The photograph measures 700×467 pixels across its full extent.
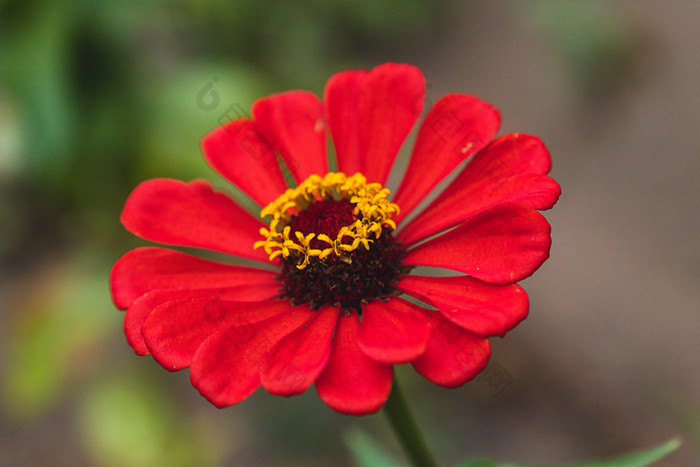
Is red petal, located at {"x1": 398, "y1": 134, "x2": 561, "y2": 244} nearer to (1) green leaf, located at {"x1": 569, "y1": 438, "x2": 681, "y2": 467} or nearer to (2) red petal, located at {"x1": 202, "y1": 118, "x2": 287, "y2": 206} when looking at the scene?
(2) red petal, located at {"x1": 202, "y1": 118, "x2": 287, "y2": 206}

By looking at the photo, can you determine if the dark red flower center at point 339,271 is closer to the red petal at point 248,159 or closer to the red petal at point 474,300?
the red petal at point 474,300

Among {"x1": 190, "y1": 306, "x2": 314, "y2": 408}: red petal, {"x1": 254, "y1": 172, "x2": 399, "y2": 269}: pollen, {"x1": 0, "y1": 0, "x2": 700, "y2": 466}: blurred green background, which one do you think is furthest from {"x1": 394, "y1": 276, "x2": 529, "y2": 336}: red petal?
{"x1": 0, "y1": 0, "x2": 700, "y2": 466}: blurred green background

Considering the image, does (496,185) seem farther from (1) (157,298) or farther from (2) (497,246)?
(1) (157,298)

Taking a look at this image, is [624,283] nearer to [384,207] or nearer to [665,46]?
[665,46]

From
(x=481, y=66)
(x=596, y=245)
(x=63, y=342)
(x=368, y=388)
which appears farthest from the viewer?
(x=481, y=66)

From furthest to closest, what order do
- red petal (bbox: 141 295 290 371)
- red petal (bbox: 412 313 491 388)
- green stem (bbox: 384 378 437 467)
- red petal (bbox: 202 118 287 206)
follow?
red petal (bbox: 202 118 287 206) < green stem (bbox: 384 378 437 467) < red petal (bbox: 141 295 290 371) < red petal (bbox: 412 313 491 388)

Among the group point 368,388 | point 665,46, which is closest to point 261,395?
point 368,388
